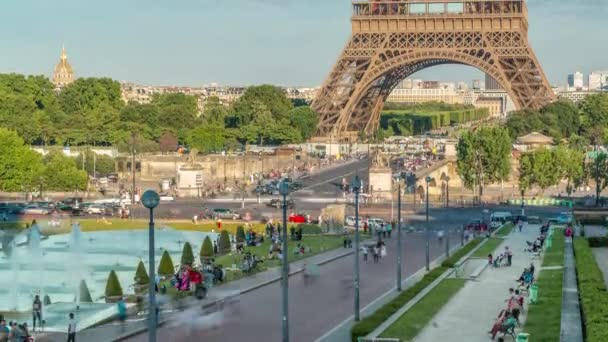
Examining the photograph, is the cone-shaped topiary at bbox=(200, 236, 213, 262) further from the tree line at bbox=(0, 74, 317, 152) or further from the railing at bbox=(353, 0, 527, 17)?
the railing at bbox=(353, 0, 527, 17)

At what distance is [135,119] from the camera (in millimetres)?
116938

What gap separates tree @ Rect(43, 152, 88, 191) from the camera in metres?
75.2

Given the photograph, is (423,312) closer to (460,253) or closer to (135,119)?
(460,253)

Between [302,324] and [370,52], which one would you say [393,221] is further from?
[370,52]

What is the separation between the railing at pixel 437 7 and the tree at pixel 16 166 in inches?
1772

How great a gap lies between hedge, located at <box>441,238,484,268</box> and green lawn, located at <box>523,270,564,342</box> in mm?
5062

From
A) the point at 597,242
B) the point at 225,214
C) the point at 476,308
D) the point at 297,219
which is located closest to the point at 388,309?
the point at 476,308

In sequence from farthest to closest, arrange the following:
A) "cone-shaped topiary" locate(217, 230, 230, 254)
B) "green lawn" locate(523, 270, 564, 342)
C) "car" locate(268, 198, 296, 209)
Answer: "car" locate(268, 198, 296, 209)
"cone-shaped topiary" locate(217, 230, 230, 254)
"green lawn" locate(523, 270, 564, 342)

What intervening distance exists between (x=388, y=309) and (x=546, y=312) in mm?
3829

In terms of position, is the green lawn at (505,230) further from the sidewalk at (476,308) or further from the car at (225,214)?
the car at (225,214)

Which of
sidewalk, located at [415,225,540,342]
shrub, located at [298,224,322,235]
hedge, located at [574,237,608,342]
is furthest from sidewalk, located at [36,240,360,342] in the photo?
hedge, located at [574,237,608,342]

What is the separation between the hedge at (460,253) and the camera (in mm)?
39781

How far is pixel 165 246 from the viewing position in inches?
1895

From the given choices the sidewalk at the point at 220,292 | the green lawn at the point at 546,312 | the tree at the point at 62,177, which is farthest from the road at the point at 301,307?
the tree at the point at 62,177
